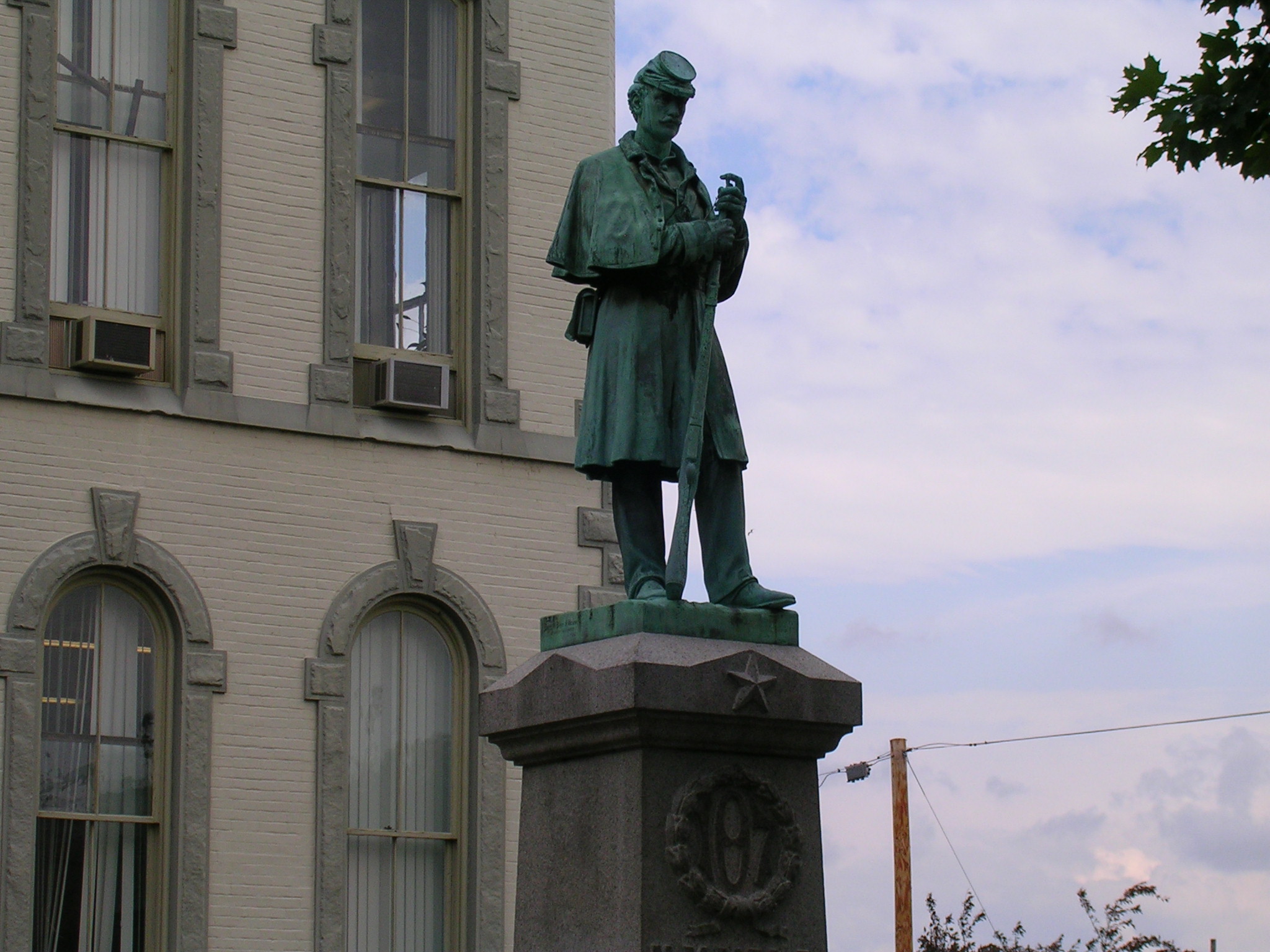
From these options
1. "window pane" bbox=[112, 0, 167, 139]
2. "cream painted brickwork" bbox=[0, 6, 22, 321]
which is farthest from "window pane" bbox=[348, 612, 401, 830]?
"window pane" bbox=[112, 0, 167, 139]

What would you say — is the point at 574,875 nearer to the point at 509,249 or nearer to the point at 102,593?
the point at 102,593

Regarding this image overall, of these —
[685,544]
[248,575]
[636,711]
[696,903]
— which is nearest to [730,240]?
[685,544]

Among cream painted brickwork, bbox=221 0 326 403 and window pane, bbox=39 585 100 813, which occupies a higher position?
cream painted brickwork, bbox=221 0 326 403

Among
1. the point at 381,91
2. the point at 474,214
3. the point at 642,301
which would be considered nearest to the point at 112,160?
the point at 381,91

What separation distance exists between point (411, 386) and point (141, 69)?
308 cm

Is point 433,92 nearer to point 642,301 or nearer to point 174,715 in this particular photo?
point 174,715

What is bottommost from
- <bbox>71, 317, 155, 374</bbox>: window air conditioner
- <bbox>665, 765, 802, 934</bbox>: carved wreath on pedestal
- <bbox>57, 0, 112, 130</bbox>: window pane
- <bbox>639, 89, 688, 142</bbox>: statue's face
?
<bbox>665, 765, 802, 934</bbox>: carved wreath on pedestal

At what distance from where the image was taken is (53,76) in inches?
687

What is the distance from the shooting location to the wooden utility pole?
79.4ft

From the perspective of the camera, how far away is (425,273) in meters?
18.9

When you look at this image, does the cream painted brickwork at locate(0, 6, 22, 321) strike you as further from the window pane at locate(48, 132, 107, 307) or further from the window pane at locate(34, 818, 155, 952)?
the window pane at locate(34, 818, 155, 952)

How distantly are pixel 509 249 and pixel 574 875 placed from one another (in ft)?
34.3

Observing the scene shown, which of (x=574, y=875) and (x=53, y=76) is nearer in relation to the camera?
(x=574, y=875)

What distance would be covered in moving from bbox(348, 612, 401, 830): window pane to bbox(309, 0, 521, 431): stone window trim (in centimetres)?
183
